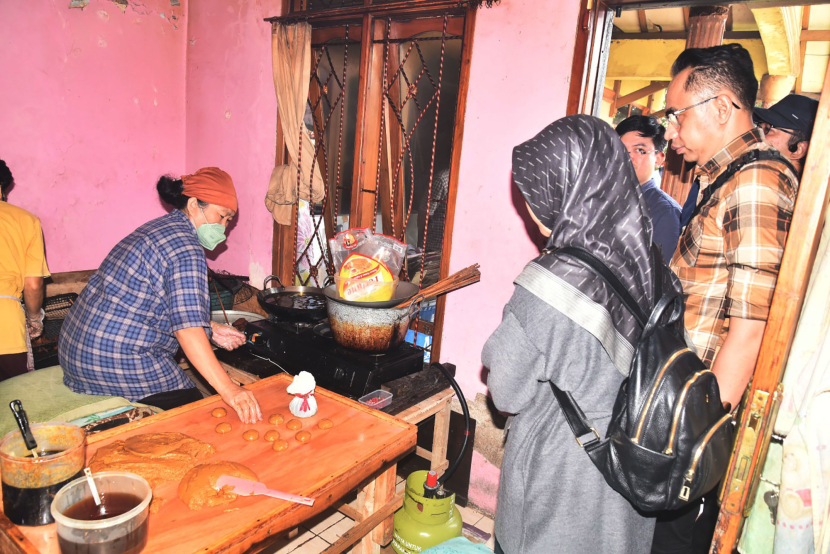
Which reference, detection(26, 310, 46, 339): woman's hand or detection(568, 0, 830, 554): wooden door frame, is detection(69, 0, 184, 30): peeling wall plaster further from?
detection(568, 0, 830, 554): wooden door frame

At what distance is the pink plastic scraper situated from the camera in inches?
54.5

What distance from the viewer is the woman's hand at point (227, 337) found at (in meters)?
2.56

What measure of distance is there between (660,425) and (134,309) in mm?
2065

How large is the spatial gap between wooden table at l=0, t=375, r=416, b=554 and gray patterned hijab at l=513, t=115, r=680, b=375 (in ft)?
2.63

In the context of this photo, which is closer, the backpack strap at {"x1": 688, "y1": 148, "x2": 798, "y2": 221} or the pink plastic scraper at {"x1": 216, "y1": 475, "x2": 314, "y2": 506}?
the pink plastic scraper at {"x1": 216, "y1": 475, "x2": 314, "y2": 506}

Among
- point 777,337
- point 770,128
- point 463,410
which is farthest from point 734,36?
point 777,337

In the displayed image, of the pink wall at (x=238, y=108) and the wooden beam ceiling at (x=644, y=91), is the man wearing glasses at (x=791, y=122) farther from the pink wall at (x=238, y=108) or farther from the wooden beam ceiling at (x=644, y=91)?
the pink wall at (x=238, y=108)

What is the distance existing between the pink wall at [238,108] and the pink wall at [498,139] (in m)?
1.67

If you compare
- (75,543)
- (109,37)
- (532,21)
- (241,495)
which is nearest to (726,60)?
(532,21)

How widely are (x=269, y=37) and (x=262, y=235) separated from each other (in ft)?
4.67

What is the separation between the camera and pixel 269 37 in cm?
364

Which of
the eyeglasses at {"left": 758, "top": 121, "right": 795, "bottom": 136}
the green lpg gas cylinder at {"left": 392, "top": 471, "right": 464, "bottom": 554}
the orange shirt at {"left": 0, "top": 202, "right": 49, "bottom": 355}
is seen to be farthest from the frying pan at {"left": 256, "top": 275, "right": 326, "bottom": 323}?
the eyeglasses at {"left": 758, "top": 121, "right": 795, "bottom": 136}

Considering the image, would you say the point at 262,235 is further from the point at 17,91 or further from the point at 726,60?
the point at 726,60

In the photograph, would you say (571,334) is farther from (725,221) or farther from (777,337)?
(725,221)
